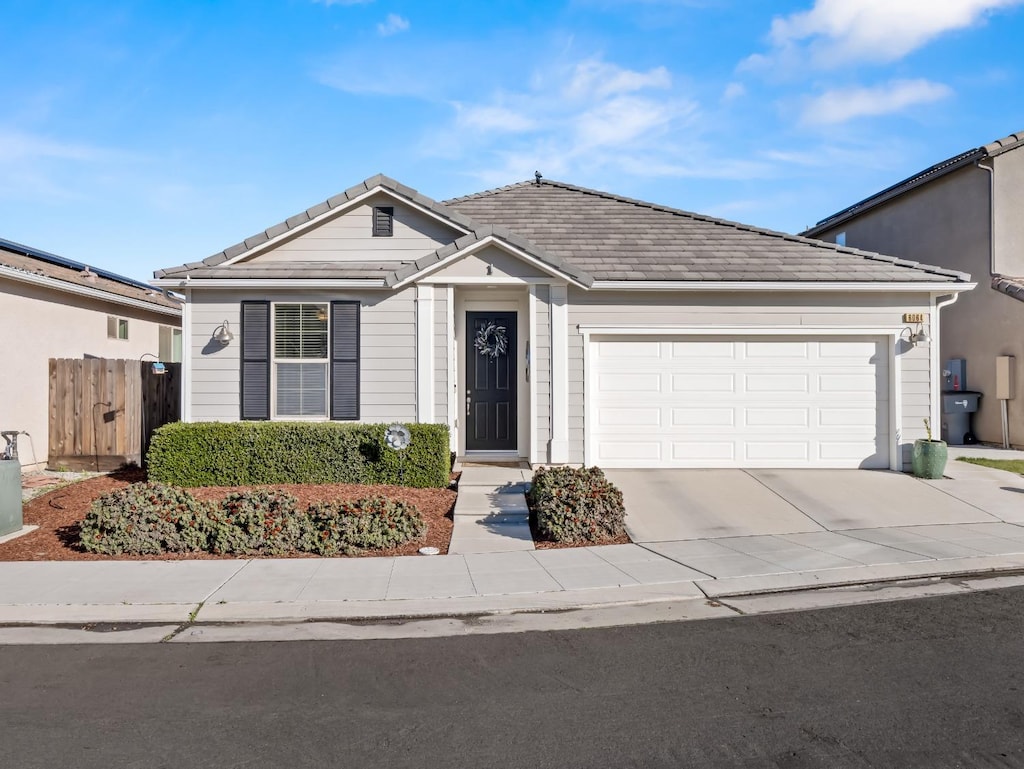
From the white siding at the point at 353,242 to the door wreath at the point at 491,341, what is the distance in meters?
1.53

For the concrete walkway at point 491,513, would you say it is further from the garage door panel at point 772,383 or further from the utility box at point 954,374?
the utility box at point 954,374

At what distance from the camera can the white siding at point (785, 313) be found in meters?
11.3

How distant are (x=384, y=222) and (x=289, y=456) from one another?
3.97 metres

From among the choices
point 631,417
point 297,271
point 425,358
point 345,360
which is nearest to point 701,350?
point 631,417

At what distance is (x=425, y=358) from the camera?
11086mm

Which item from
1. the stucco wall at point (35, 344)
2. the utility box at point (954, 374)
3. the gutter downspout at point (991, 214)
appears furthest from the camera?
the utility box at point (954, 374)

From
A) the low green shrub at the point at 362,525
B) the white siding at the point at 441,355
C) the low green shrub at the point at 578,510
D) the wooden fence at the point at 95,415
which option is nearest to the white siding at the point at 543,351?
the white siding at the point at 441,355

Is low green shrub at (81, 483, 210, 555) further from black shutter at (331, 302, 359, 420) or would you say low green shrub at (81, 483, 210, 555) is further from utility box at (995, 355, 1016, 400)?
utility box at (995, 355, 1016, 400)

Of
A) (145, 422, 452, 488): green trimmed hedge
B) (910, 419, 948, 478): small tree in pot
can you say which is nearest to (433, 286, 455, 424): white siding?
(145, 422, 452, 488): green trimmed hedge

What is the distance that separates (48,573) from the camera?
6711 millimetres

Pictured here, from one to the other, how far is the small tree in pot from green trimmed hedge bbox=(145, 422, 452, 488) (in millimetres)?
6985

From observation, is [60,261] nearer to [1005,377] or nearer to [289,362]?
[289,362]

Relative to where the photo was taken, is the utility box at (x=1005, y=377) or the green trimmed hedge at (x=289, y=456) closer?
the green trimmed hedge at (x=289, y=456)

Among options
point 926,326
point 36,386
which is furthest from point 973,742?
point 36,386
